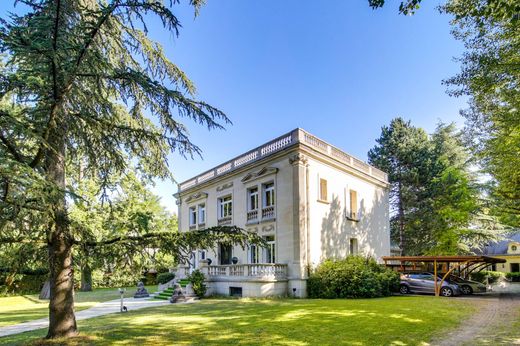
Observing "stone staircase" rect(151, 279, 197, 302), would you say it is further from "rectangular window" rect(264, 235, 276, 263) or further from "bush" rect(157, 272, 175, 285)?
"rectangular window" rect(264, 235, 276, 263)

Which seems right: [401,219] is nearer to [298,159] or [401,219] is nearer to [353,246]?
[353,246]

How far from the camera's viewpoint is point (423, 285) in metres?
17.9

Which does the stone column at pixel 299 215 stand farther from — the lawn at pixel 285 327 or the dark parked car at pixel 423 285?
the dark parked car at pixel 423 285

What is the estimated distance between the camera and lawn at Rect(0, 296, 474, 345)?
24.2ft

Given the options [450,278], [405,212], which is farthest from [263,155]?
[405,212]

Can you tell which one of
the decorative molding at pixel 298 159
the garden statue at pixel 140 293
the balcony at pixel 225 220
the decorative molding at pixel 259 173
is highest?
the decorative molding at pixel 298 159

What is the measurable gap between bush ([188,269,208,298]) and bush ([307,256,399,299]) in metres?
5.51

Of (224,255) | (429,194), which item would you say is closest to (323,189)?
(224,255)

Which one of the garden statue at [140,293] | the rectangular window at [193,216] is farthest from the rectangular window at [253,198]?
the garden statue at [140,293]

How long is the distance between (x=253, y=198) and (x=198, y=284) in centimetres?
565

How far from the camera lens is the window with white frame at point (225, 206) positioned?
73.7 ft

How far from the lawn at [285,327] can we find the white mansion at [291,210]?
534 cm

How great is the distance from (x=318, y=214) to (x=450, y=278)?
25.1ft

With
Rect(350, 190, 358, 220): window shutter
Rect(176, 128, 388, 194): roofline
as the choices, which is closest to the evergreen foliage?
Rect(176, 128, 388, 194): roofline
